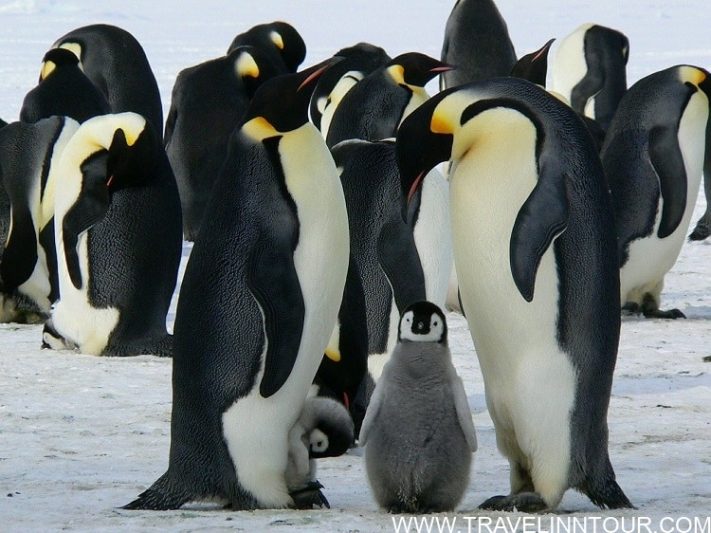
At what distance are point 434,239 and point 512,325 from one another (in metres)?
1.75

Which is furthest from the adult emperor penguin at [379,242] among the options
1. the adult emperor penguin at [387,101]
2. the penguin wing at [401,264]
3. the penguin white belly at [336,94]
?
the penguin white belly at [336,94]

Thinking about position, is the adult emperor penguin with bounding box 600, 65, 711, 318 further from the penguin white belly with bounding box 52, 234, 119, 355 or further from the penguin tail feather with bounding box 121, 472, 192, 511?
the penguin tail feather with bounding box 121, 472, 192, 511

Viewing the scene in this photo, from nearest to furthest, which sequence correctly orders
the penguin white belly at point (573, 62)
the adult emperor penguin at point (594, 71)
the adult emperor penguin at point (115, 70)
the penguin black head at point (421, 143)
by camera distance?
1. the penguin black head at point (421, 143)
2. the adult emperor penguin at point (115, 70)
3. the adult emperor penguin at point (594, 71)
4. the penguin white belly at point (573, 62)

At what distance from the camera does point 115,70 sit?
1068cm

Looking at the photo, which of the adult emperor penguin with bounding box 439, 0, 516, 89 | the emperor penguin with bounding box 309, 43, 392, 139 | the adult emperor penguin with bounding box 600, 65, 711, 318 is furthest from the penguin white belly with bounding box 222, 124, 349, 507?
the adult emperor penguin with bounding box 439, 0, 516, 89

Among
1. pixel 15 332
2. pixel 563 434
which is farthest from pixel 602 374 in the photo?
pixel 15 332

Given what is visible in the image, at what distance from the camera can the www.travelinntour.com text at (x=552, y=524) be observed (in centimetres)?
315

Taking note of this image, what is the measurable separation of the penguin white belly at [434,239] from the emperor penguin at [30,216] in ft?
8.20

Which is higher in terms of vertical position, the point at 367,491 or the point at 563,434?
the point at 563,434

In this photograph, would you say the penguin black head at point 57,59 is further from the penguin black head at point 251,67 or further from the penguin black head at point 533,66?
the penguin black head at point 533,66

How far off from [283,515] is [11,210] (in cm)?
428

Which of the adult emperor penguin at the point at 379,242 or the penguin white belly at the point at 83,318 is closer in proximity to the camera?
the adult emperor penguin at the point at 379,242

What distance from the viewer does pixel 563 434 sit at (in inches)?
142

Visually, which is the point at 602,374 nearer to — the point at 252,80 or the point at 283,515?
the point at 283,515
